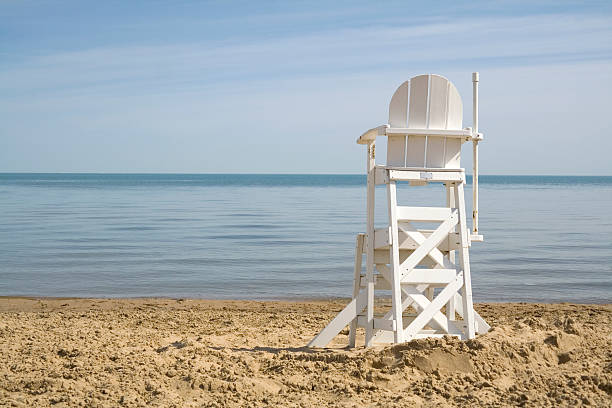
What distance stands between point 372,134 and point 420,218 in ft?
3.10

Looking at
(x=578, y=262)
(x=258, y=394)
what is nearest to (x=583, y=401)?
(x=258, y=394)

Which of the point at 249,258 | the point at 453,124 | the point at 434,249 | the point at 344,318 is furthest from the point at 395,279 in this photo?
the point at 249,258

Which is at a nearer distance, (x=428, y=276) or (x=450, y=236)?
(x=428, y=276)

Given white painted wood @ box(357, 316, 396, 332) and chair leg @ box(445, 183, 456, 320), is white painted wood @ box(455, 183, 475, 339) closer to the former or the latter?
chair leg @ box(445, 183, 456, 320)

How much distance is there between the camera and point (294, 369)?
5.96 m

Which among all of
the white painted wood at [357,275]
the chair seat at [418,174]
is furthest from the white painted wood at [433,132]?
the white painted wood at [357,275]

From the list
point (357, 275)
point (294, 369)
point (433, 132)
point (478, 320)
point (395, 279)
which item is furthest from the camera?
point (357, 275)

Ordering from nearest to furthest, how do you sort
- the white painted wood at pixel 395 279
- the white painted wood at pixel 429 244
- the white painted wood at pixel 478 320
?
the white painted wood at pixel 395 279, the white painted wood at pixel 429 244, the white painted wood at pixel 478 320

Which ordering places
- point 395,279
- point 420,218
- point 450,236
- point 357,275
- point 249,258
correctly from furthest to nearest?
1. point 249,258
2. point 357,275
3. point 450,236
4. point 420,218
5. point 395,279

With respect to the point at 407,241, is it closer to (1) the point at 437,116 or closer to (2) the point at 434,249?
(2) the point at 434,249

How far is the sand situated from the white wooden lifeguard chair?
1.48 feet

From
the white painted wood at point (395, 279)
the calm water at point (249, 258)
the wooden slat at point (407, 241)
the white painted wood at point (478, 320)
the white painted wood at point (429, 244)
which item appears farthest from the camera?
the calm water at point (249, 258)

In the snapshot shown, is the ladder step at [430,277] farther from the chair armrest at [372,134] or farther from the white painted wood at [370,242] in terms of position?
the chair armrest at [372,134]

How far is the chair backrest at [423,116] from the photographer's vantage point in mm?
6504
